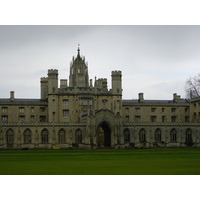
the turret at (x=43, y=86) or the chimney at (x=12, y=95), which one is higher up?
the turret at (x=43, y=86)

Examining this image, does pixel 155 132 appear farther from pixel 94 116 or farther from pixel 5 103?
pixel 5 103

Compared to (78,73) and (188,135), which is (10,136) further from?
(188,135)

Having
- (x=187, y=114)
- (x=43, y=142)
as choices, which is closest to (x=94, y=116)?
(x=43, y=142)

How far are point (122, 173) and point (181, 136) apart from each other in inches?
2502

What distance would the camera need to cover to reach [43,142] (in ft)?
287

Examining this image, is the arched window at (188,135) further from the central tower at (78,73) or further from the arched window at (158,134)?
the central tower at (78,73)

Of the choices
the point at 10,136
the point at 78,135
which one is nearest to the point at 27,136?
the point at 10,136

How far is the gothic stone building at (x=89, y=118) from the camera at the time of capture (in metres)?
87.8

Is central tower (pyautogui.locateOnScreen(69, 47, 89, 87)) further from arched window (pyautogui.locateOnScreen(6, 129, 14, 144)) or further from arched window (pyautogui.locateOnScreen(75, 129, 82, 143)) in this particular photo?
arched window (pyautogui.locateOnScreen(6, 129, 14, 144))

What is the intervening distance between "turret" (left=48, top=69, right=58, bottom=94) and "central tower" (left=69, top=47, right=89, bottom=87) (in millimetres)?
8135

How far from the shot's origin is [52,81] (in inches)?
3821

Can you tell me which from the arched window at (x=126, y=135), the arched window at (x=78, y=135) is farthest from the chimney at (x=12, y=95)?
the arched window at (x=126, y=135)

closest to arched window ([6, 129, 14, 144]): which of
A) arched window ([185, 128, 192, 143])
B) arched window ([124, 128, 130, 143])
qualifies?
arched window ([124, 128, 130, 143])

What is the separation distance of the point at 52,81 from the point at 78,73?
10742mm
